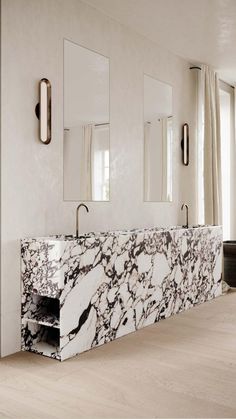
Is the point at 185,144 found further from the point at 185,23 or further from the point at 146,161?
the point at 185,23

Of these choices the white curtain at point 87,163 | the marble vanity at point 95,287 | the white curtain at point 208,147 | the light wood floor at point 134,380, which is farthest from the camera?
the white curtain at point 208,147

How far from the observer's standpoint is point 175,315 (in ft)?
14.4

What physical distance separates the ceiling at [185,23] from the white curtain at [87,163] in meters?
1.09

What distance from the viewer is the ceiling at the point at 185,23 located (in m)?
3.95

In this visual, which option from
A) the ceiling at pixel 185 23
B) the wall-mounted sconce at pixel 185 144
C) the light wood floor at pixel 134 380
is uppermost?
the ceiling at pixel 185 23

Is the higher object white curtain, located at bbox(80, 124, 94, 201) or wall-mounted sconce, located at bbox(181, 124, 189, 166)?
wall-mounted sconce, located at bbox(181, 124, 189, 166)

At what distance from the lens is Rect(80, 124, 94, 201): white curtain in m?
3.93

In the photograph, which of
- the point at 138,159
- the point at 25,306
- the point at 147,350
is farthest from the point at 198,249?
the point at 25,306

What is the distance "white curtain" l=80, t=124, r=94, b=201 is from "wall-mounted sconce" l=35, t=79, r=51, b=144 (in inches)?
18.4

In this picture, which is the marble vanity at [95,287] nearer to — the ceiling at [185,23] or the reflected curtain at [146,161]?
the reflected curtain at [146,161]

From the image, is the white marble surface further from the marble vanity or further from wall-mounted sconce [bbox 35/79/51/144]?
the marble vanity

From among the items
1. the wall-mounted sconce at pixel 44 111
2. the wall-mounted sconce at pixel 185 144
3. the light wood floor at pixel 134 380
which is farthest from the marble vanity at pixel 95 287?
the wall-mounted sconce at pixel 185 144

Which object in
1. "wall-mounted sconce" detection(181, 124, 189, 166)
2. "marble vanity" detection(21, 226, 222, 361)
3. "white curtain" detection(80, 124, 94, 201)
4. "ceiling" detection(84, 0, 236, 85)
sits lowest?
"marble vanity" detection(21, 226, 222, 361)

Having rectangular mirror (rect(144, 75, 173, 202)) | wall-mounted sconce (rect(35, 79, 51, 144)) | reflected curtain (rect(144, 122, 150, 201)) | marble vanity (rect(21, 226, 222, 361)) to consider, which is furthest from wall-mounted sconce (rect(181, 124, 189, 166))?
wall-mounted sconce (rect(35, 79, 51, 144))
